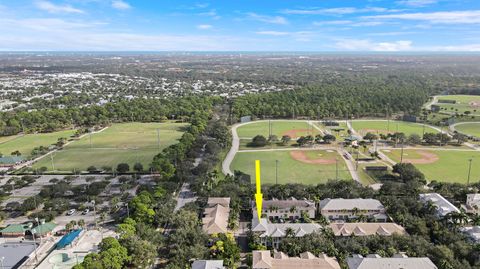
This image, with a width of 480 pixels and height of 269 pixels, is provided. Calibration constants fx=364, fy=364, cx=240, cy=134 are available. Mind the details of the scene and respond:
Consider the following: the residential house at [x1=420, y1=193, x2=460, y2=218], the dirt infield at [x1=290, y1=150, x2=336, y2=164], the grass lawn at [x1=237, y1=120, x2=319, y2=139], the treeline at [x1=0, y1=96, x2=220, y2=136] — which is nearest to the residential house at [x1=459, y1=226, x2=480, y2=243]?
the residential house at [x1=420, y1=193, x2=460, y2=218]

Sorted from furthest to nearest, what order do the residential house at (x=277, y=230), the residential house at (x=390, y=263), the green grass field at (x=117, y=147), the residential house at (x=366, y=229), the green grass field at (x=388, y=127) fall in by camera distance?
the green grass field at (x=388, y=127) → the green grass field at (x=117, y=147) → the residential house at (x=366, y=229) → the residential house at (x=277, y=230) → the residential house at (x=390, y=263)

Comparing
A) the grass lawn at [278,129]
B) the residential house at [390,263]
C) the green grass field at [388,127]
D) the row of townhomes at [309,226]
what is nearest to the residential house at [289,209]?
the row of townhomes at [309,226]

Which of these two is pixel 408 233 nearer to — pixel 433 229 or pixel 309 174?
pixel 433 229

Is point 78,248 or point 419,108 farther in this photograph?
point 419,108

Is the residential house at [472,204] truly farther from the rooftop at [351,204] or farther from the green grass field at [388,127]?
the green grass field at [388,127]

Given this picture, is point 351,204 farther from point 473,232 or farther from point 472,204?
point 472,204

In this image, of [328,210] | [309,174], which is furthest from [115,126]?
[328,210]
